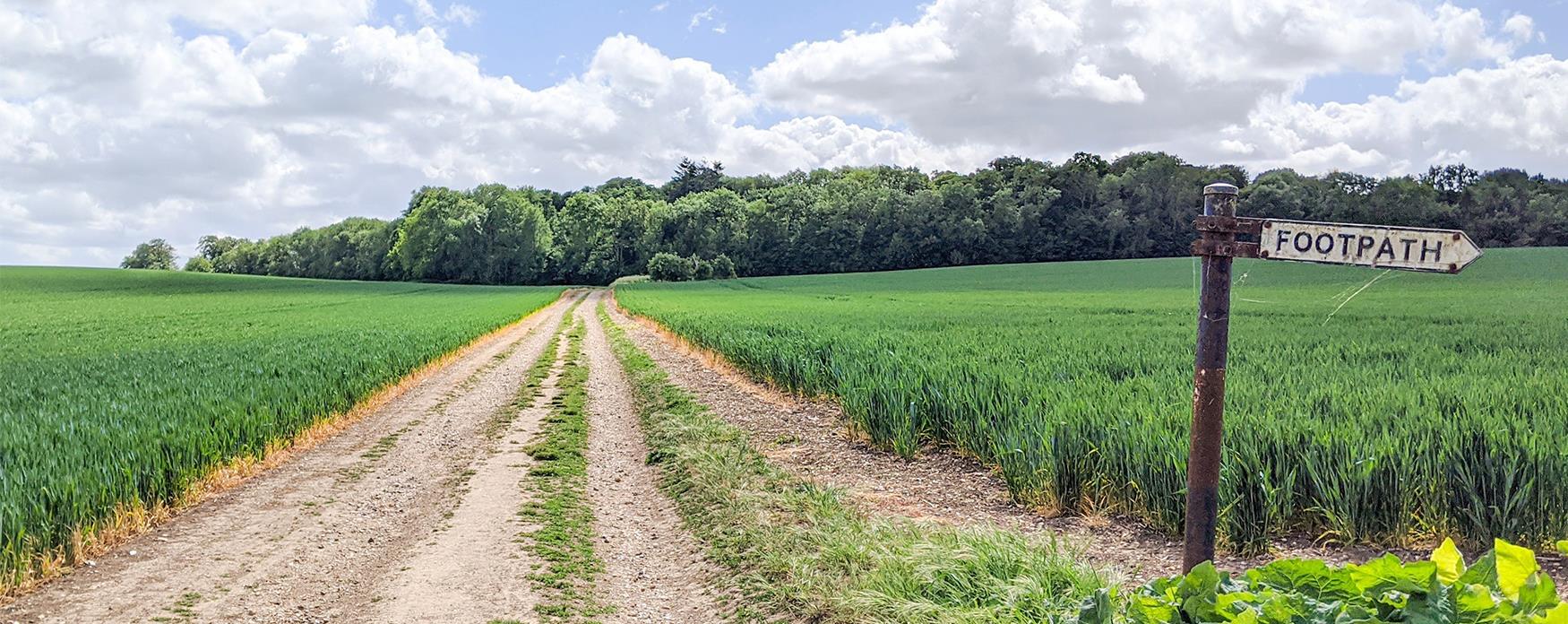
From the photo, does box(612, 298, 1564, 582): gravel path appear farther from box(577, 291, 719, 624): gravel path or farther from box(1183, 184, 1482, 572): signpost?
box(577, 291, 719, 624): gravel path

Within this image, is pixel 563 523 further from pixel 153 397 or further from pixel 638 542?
pixel 153 397

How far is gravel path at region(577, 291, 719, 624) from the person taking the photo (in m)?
5.51

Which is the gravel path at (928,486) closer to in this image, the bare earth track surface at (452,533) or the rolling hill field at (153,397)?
the bare earth track surface at (452,533)

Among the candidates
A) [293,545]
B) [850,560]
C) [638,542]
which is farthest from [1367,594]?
[293,545]

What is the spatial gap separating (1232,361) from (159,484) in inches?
483

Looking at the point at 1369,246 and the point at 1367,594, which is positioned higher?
the point at 1369,246

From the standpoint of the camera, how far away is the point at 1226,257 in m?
3.90

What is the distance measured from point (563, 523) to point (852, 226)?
280 feet

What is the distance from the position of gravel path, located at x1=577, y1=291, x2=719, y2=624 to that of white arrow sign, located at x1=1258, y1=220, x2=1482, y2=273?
368 centimetres

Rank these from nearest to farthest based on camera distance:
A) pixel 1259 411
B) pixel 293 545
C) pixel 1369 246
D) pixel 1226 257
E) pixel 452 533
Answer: pixel 1369 246 < pixel 1226 257 < pixel 293 545 < pixel 452 533 < pixel 1259 411

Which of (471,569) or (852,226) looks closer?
(471,569)

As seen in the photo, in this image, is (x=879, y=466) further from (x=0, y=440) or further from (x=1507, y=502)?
(x=0, y=440)

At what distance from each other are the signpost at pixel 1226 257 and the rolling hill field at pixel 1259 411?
13.6 inches

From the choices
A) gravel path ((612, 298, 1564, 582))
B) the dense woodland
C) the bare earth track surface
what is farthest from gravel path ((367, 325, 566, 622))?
the dense woodland
